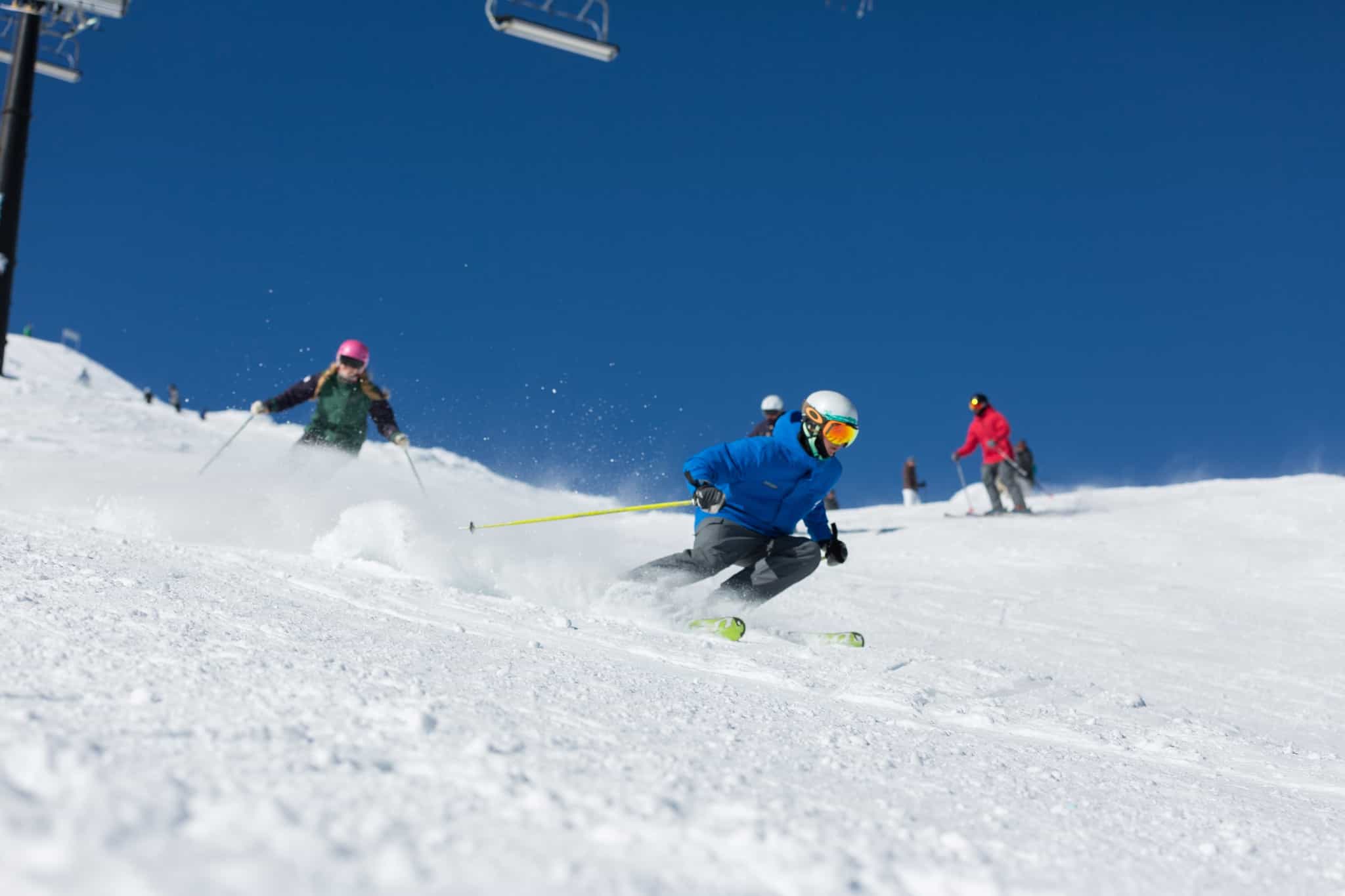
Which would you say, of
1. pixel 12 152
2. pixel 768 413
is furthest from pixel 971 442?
pixel 12 152

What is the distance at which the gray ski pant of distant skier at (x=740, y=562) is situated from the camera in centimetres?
617

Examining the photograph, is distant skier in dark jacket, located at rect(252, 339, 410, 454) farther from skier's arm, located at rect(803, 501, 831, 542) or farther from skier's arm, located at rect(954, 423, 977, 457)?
skier's arm, located at rect(954, 423, 977, 457)

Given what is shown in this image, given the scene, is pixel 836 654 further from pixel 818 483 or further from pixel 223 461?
pixel 223 461

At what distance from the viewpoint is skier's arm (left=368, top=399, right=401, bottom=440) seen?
9547 mm

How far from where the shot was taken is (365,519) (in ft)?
19.0

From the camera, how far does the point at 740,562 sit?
21.0 feet

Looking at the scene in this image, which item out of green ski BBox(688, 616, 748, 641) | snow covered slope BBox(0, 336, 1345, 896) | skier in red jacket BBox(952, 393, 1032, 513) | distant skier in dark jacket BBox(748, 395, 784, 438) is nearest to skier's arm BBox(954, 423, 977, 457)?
skier in red jacket BBox(952, 393, 1032, 513)

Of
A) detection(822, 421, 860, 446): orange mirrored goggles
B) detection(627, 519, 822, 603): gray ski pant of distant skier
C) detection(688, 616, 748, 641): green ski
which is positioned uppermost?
detection(822, 421, 860, 446): orange mirrored goggles

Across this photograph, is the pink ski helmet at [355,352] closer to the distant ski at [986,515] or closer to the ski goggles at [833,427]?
the ski goggles at [833,427]

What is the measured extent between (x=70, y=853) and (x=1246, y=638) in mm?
9222

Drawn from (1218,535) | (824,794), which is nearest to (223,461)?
(824,794)

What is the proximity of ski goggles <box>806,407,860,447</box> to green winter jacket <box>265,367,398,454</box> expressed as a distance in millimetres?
4975

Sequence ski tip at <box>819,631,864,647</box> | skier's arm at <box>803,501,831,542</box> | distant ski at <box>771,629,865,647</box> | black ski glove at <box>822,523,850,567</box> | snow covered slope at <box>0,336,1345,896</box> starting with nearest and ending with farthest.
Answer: snow covered slope at <box>0,336,1345,896</box>
distant ski at <box>771,629,865,647</box>
ski tip at <box>819,631,864,647</box>
black ski glove at <box>822,523,850,567</box>
skier's arm at <box>803,501,831,542</box>

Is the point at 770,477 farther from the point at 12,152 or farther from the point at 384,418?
the point at 12,152
